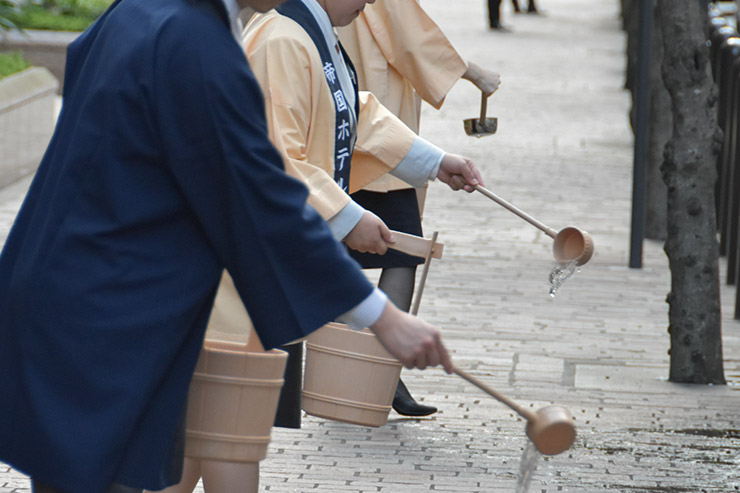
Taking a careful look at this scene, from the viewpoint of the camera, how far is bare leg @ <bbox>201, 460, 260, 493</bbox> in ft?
9.36

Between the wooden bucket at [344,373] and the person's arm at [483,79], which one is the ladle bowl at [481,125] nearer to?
the person's arm at [483,79]

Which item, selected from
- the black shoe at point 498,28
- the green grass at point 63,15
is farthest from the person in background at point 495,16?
the green grass at point 63,15

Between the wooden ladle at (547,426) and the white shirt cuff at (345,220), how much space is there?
93 cm

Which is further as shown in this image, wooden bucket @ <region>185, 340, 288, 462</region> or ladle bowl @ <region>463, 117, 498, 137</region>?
ladle bowl @ <region>463, 117, 498, 137</region>

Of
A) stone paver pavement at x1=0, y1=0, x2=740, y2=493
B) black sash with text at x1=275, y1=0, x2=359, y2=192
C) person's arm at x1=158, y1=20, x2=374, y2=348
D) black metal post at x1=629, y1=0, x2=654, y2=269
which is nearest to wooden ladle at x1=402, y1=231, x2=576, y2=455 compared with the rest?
person's arm at x1=158, y1=20, x2=374, y2=348

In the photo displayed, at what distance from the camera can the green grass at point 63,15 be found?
1612cm

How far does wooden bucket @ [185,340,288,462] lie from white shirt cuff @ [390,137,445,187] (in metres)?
1.54

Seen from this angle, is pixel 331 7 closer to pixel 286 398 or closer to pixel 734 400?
pixel 286 398

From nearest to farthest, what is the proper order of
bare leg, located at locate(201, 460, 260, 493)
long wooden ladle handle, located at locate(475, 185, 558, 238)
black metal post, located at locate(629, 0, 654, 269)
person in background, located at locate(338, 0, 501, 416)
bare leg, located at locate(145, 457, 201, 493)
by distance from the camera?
bare leg, located at locate(201, 460, 260, 493), bare leg, located at locate(145, 457, 201, 493), long wooden ladle handle, located at locate(475, 185, 558, 238), person in background, located at locate(338, 0, 501, 416), black metal post, located at locate(629, 0, 654, 269)

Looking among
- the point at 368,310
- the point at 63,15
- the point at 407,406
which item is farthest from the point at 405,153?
the point at 63,15

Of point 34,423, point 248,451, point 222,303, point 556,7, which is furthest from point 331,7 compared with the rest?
point 556,7

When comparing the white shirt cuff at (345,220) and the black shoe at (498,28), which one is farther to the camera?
the black shoe at (498,28)

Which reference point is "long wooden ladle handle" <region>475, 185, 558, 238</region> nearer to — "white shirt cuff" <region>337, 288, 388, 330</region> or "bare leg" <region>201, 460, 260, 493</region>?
"bare leg" <region>201, 460, 260, 493</region>

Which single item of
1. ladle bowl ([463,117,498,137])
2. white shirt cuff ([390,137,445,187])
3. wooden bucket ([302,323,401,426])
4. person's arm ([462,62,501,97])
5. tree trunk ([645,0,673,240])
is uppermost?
white shirt cuff ([390,137,445,187])
